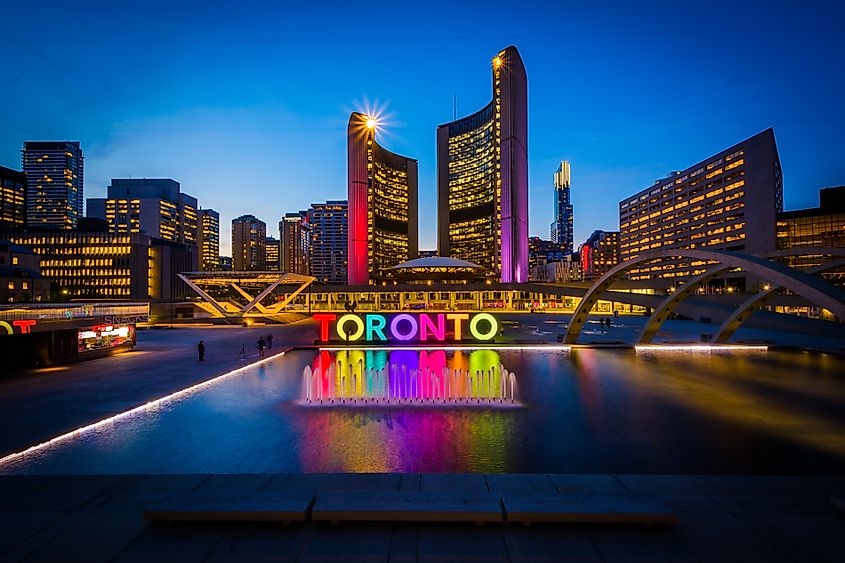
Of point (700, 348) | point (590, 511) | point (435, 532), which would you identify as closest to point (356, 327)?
point (435, 532)

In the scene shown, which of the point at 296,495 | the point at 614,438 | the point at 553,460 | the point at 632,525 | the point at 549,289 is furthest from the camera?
the point at 549,289

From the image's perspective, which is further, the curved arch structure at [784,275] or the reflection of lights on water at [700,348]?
the reflection of lights on water at [700,348]

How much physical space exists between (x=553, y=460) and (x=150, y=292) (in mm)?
135262

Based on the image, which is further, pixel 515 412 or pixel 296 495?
pixel 515 412

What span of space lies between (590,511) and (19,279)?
96.9 metres

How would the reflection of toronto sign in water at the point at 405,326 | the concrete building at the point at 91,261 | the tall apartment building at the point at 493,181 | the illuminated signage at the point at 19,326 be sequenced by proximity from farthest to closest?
the tall apartment building at the point at 493,181 < the concrete building at the point at 91,261 < the reflection of toronto sign in water at the point at 405,326 < the illuminated signage at the point at 19,326

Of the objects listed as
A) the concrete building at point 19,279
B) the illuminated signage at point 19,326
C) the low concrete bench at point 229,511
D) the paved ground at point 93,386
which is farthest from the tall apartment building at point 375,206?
the low concrete bench at point 229,511

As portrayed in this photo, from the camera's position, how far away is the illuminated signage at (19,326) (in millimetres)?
19797

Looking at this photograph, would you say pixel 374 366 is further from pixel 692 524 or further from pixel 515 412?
pixel 692 524

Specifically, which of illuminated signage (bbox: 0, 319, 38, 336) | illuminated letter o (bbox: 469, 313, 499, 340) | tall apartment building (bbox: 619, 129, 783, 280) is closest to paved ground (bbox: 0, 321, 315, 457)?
illuminated signage (bbox: 0, 319, 38, 336)

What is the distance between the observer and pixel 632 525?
6.23 m

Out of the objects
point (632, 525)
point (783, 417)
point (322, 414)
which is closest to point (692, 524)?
point (632, 525)

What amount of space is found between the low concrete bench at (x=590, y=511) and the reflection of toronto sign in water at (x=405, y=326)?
73.4ft

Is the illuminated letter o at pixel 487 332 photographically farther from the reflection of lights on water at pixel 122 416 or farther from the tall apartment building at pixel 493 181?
the tall apartment building at pixel 493 181
